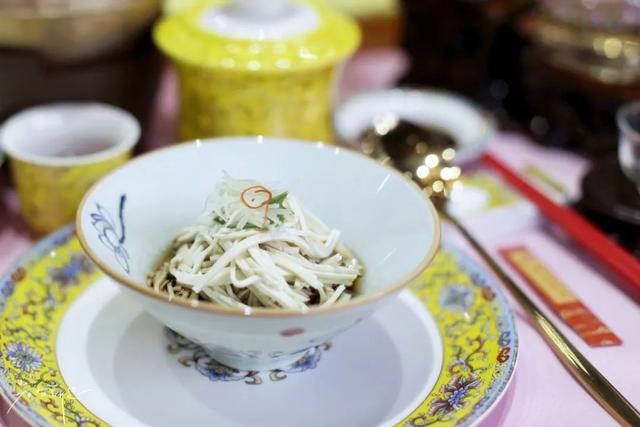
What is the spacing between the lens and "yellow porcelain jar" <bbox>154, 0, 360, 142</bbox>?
2.68ft

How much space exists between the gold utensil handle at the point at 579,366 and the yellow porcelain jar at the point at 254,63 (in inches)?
12.5

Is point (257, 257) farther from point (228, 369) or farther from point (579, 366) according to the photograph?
point (579, 366)

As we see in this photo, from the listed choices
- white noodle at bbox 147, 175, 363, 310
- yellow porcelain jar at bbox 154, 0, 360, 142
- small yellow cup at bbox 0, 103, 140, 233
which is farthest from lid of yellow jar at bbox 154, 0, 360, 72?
white noodle at bbox 147, 175, 363, 310

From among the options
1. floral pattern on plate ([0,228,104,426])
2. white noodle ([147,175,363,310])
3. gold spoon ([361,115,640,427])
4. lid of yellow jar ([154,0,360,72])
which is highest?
lid of yellow jar ([154,0,360,72])

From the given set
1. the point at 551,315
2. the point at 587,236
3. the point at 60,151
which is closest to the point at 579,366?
the point at 551,315

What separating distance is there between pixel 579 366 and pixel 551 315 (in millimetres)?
107

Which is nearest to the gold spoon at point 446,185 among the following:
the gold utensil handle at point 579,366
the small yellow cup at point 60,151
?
the gold utensil handle at point 579,366

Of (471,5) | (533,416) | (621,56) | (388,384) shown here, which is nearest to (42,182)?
(388,384)

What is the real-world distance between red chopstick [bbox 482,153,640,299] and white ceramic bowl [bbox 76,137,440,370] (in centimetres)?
28

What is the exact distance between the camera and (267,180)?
2.33 ft

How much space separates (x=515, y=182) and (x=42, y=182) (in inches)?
22.6

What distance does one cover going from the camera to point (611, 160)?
90cm

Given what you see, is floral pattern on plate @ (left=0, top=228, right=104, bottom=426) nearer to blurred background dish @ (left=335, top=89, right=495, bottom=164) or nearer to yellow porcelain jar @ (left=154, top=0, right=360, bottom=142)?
yellow porcelain jar @ (left=154, top=0, right=360, bottom=142)

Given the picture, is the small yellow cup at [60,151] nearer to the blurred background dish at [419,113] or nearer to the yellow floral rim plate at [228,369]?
the yellow floral rim plate at [228,369]
